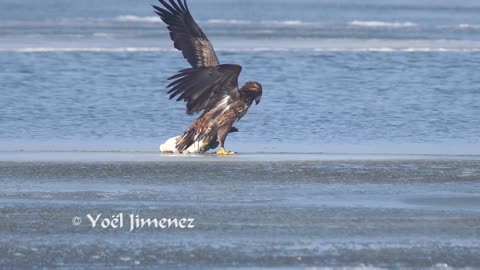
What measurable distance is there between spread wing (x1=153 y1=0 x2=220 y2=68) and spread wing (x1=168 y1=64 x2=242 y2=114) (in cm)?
25

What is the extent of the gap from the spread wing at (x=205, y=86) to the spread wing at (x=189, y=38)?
9.9 inches

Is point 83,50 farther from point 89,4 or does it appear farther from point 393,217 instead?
point 89,4

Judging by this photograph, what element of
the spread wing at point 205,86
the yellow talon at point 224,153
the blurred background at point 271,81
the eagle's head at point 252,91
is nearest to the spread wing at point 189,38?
the spread wing at point 205,86

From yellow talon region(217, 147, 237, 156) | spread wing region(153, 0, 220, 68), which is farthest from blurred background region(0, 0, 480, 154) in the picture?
spread wing region(153, 0, 220, 68)

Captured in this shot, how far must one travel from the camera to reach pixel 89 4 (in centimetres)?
4116

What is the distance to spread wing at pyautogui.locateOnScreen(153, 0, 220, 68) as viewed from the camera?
35.5ft

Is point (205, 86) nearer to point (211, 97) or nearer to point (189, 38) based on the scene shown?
point (211, 97)

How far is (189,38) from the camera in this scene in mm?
11070

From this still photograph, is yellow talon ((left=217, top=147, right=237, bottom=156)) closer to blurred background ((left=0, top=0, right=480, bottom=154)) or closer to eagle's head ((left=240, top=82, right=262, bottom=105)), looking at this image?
eagle's head ((left=240, top=82, right=262, bottom=105))

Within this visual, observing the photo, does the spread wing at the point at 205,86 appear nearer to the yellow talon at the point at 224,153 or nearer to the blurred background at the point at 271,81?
the yellow talon at the point at 224,153

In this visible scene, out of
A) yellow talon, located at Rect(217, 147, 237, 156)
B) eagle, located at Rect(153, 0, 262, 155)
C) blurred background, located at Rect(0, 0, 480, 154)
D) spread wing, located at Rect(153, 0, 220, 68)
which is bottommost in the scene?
blurred background, located at Rect(0, 0, 480, 154)

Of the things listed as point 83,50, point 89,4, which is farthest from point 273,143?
point 89,4

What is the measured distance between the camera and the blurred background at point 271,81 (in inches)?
471

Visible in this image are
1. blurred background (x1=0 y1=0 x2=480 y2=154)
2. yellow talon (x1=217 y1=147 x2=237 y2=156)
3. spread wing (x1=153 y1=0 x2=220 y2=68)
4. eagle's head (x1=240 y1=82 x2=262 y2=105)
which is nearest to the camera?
eagle's head (x1=240 y1=82 x2=262 y2=105)
